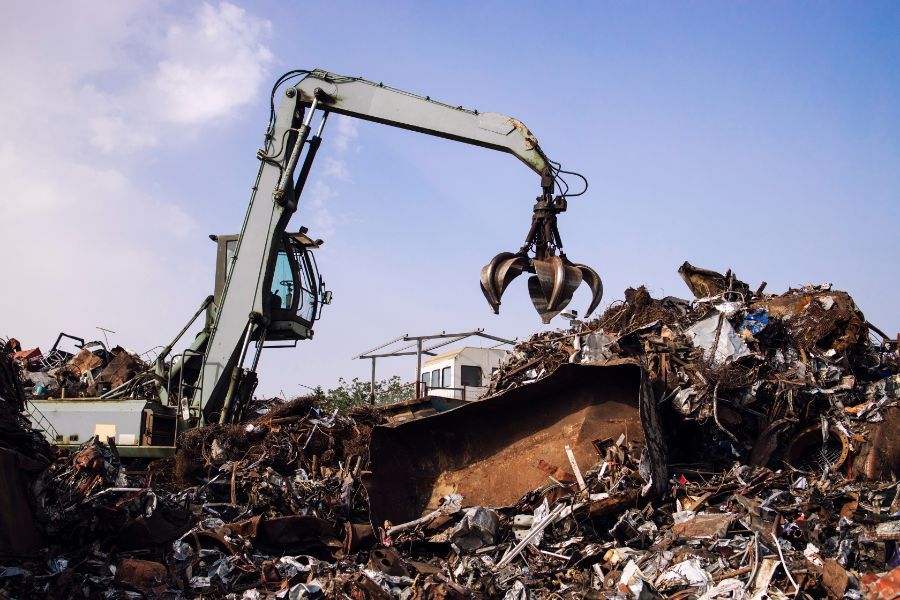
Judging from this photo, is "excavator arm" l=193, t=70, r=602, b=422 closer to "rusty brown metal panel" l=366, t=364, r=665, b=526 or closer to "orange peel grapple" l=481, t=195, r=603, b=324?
"orange peel grapple" l=481, t=195, r=603, b=324

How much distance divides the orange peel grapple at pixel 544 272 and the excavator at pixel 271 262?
106 centimetres

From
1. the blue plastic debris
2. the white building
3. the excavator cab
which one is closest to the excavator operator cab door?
the excavator cab

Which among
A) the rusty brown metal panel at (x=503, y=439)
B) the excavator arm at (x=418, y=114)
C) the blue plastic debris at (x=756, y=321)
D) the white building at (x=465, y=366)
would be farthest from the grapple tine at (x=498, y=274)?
the white building at (x=465, y=366)

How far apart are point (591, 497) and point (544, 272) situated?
1655mm

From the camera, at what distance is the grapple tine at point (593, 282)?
5.96 meters

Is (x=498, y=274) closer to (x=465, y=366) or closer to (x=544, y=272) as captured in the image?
(x=544, y=272)

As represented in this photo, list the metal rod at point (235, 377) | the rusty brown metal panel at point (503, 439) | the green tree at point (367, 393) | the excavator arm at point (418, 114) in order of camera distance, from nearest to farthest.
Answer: the rusty brown metal panel at point (503, 439) → the excavator arm at point (418, 114) → the metal rod at point (235, 377) → the green tree at point (367, 393)

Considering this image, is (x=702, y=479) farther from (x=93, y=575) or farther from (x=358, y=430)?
(x=93, y=575)

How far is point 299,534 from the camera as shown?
19.8ft

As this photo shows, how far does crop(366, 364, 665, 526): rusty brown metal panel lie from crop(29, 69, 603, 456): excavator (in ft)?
6.32

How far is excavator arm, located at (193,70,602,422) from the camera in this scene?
763cm

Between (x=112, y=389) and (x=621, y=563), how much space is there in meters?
5.78

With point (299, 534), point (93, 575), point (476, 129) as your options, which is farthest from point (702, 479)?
point (93, 575)

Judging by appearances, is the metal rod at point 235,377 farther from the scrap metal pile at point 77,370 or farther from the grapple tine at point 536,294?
the grapple tine at point 536,294
